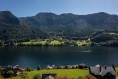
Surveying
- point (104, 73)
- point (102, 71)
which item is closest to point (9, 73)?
point (102, 71)

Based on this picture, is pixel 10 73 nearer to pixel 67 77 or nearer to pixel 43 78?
pixel 43 78

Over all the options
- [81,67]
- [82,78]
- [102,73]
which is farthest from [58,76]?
[81,67]

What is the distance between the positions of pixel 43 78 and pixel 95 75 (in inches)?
842

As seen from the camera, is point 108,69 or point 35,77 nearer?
point 35,77

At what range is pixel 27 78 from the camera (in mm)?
92125

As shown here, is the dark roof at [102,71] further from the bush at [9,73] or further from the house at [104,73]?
the bush at [9,73]

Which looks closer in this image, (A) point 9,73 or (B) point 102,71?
(B) point 102,71

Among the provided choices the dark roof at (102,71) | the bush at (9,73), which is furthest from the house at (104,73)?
the bush at (9,73)

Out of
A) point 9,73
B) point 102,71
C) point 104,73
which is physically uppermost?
point 102,71

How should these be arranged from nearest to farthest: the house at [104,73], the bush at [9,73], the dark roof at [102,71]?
the house at [104,73] < the dark roof at [102,71] < the bush at [9,73]

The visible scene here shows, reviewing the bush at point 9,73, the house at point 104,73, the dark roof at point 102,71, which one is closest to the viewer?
the house at point 104,73

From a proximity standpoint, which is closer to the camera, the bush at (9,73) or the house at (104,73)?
the house at (104,73)

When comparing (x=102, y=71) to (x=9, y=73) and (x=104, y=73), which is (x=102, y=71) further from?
(x=9, y=73)

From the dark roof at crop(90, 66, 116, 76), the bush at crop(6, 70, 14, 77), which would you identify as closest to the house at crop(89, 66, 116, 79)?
the dark roof at crop(90, 66, 116, 76)
